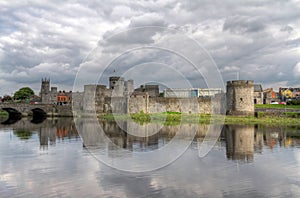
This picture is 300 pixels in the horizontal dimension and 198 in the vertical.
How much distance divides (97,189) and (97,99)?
34.9 meters

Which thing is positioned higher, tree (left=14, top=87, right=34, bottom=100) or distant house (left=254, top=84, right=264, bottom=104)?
tree (left=14, top=87, right=34, bottom=100)

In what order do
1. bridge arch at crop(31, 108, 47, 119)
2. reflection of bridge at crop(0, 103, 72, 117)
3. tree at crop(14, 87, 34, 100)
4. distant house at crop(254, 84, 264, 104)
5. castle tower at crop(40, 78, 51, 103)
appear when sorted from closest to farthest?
1. reflection of bridge at crop(0, 103, 72, 117)
2. bridge arch at crop(31, 108, 47, 119)
3. distant house at crop(254, 84, 264, 104)
4. castle tower at crop(40, 78, 51, 103)
5. tree at crop(14, 87, 34, 100)

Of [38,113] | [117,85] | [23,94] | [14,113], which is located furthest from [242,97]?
[23,94]

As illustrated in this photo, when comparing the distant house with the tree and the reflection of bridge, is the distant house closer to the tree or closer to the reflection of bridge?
the reflection of bridge

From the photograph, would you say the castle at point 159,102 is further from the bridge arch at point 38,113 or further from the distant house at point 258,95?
the distant house at point 258,95

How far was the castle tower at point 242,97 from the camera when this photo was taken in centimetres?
3200

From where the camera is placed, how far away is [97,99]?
1682 inches

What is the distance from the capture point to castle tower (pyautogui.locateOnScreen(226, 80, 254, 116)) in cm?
3200

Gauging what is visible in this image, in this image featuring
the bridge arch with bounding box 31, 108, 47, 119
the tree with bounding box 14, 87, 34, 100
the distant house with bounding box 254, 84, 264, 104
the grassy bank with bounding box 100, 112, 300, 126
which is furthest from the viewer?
the tree with bounding box 14, 87, 34, 100

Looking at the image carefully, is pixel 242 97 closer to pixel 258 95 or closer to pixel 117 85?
pixel 117 85

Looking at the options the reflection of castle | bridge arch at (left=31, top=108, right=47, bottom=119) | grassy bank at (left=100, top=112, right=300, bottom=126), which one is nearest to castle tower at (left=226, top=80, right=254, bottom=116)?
grassy bank at (left=100, top=112, right=300, bottom=126)

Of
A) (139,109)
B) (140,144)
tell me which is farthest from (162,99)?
(140,144)

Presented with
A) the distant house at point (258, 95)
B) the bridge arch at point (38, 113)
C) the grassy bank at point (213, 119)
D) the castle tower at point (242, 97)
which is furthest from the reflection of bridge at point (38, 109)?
the distant house at point (258, 95)

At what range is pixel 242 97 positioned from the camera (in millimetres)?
32094
